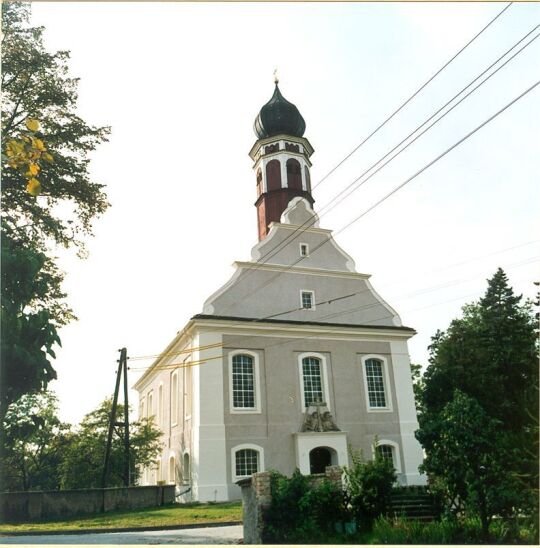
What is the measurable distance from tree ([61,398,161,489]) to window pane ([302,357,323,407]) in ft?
24.7

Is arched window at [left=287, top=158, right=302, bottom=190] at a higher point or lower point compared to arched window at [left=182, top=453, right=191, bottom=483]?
higher

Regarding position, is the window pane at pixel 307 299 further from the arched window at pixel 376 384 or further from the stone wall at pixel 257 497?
the stone wall at pixel 257 497

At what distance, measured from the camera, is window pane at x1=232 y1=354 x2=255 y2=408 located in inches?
838

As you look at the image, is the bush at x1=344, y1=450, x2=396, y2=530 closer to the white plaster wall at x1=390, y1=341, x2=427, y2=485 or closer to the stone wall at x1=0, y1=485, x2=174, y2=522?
the stone wall at x1=0, y1=485, x2=174, y2=522

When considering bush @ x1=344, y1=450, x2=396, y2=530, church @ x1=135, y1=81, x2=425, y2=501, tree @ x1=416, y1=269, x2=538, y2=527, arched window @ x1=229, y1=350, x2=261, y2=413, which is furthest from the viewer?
arched window @ x1=229, y1=350, x2=261, y2=413

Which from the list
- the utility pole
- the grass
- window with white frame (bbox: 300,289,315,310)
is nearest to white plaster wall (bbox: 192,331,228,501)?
the grass

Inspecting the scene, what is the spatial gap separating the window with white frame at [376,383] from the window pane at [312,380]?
2.30 meters

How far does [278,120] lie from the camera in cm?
2941

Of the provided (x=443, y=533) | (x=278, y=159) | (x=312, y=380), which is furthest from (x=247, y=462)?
(x=278, y=159)

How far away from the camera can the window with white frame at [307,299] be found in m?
23.9

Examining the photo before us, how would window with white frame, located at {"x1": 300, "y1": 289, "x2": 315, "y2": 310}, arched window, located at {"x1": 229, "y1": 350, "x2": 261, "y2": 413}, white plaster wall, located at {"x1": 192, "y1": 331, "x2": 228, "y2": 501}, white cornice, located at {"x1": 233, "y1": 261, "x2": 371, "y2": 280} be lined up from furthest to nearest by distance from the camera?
window with white frame, located at {"x1": 300, "y1": 289, "x2": 315, "y2": 310} < white cornice, located at {"x1": 233, "y1": 261, "x2": 371, "y2": 280} < arched window, located at {"x1": 229, "y1": 350, "x2": 261, "y2": 413} < white plaster wall, located at {"x1": 192, "y1": 331, "x2": 228, "y2": 501}

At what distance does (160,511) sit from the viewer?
55.8ft

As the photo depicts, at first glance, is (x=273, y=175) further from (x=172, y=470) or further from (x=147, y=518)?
(x=147, y=518)

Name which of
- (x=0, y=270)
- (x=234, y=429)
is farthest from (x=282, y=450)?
(x=0, y=270)
